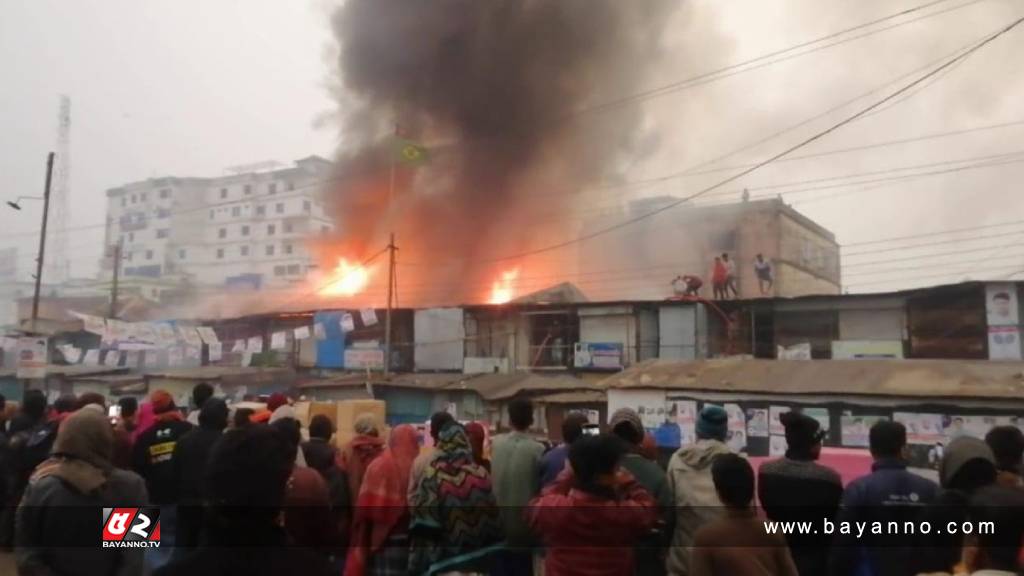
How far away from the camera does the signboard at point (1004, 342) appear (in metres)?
19.0

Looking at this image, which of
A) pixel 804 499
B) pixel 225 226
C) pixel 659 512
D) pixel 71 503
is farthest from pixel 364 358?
pixel 225 226

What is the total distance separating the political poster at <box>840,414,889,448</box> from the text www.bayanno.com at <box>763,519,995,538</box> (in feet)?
33.4

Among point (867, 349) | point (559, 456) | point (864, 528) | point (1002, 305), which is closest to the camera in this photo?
point (864, 528)

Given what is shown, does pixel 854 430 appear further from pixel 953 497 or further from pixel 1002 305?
pixel 953 497

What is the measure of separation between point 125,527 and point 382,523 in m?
1.36

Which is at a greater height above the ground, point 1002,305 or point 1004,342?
point 1002,305

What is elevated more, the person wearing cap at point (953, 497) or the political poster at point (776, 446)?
the person wearing cap at point (953, 497)

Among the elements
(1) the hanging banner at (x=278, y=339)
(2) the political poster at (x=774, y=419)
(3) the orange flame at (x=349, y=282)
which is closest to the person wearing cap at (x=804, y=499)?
(2) the political poster at (x=774, y=419)

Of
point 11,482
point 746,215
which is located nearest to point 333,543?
point 11,482

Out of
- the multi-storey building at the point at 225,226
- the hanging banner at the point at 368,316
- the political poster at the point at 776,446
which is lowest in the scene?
the political poster at the point at 776,446

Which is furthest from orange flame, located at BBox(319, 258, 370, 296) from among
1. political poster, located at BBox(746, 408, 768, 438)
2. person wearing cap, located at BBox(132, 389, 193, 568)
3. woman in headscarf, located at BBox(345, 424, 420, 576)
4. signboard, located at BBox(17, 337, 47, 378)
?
woman in headscarf, located at BBox(345, 424, 420, 576)

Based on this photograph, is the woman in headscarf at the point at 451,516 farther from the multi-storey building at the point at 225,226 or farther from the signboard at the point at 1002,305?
the multi-storey building at the point at 225,226

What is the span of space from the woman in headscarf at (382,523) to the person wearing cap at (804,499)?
2.10 metres

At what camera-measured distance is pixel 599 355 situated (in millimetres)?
23719
